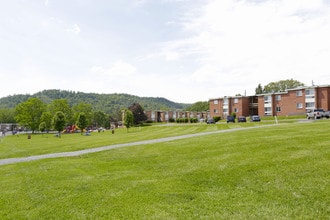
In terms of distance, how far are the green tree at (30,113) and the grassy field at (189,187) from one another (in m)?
74.3

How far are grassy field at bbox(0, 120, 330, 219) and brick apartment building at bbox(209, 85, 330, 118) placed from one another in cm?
5370

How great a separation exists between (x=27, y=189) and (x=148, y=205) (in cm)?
477

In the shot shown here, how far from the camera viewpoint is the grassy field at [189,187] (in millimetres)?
6051

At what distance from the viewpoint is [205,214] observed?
5.85 metres

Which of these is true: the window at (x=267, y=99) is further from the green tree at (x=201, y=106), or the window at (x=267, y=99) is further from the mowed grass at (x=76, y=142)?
the green tree at (x=201, y=106)

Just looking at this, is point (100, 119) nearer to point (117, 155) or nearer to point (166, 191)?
point (117, 155)


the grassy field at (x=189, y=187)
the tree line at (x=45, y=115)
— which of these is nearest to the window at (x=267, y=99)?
the tree line at (x=45, y=115)

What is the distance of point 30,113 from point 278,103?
73.2 metres

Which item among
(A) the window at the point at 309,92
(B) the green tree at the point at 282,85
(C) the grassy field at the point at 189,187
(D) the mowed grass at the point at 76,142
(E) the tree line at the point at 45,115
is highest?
(B) the green tree at the point at 282,85

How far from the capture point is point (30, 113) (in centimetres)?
8006

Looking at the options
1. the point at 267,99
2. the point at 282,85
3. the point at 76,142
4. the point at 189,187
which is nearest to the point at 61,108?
the point at 267,99

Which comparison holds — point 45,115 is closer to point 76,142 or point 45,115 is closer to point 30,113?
point 30,113

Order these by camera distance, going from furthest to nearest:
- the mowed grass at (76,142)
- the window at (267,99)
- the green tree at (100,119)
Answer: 1. the green tree at (100,119)
2. the window at (267,99)
3. the mowed grass at (76,142)

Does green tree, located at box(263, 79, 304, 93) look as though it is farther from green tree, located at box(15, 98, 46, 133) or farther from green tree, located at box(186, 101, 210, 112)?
green tree, located at box(15, 98, 46, 133)
